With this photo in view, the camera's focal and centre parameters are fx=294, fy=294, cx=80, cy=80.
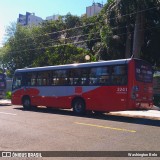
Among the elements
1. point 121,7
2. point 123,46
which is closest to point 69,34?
point 123,46

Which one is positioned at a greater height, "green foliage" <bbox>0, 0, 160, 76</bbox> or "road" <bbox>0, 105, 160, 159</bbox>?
"green foliage" <bbox>0, 0, 160, 76</bbox>

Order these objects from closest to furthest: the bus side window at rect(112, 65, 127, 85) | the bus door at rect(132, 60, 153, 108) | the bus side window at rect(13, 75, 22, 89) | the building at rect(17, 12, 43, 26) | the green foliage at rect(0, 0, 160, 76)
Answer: the bus side window at rect(112, 65, 127, 85) → the bus door at rect(132, 60, 153, 108) → the bus side window at rect(13, 75, 22, 89) → the green foliage at rect(0, 0, 160, 76) → the building at rect(17, 12, 43, 26)

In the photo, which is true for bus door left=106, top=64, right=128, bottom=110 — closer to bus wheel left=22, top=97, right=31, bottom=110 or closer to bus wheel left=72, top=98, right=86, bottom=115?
bus wheel left=72, top=98, right=86, bottom=115

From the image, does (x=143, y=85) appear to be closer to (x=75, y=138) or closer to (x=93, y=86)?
(x=93, y=86)

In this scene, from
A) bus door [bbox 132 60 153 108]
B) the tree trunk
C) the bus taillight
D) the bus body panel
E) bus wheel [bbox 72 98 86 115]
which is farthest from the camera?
the tree trunk

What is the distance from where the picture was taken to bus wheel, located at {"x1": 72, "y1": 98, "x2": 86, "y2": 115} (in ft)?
58.0

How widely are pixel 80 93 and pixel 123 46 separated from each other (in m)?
13.2

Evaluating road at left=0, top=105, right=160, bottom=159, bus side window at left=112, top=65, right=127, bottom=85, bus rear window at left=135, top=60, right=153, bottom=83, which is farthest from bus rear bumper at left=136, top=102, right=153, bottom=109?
road at left=0, top=105, right=160, bottom=159

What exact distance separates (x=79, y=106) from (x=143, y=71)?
452cm

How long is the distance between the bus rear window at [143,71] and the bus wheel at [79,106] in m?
4.00

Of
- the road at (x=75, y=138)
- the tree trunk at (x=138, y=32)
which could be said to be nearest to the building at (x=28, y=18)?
the tree trunk at (x=138, y=32)

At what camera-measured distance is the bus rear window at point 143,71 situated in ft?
50.4

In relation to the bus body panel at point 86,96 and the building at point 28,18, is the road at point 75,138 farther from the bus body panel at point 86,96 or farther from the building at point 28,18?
the building at point 28,18

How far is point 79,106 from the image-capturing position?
1795 cm
